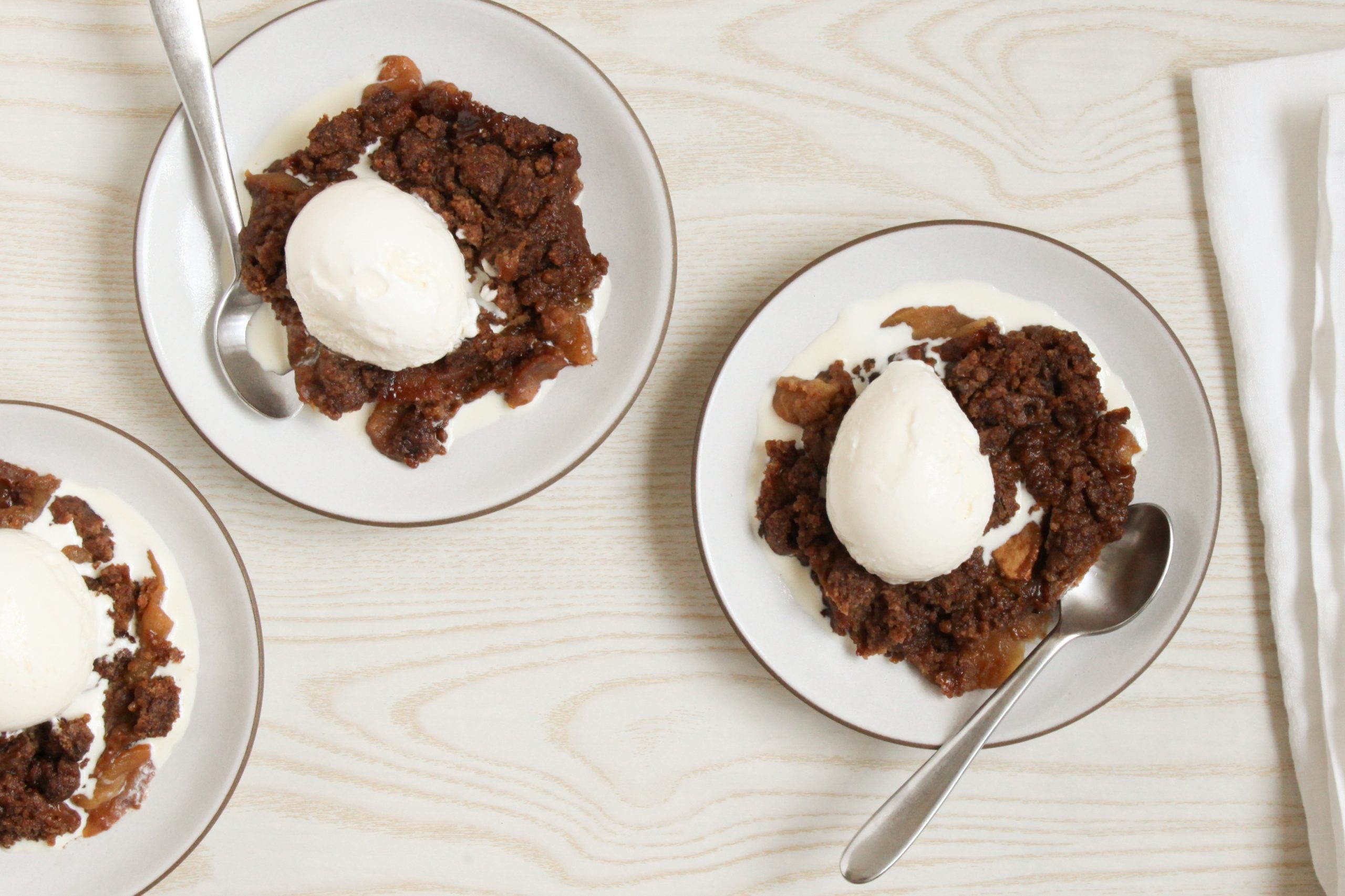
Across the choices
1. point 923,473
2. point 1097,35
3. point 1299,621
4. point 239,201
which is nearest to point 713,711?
point 923,473

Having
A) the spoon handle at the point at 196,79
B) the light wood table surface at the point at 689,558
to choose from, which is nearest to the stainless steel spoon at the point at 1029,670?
the light wood table surface at the point at 689,558

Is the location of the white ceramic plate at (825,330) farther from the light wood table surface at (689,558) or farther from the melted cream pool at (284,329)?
the melted cream pool at (284,329)

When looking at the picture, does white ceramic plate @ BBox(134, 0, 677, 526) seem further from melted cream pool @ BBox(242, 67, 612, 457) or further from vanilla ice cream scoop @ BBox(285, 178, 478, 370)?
vanilla ice cream scoop @ BBox(285, 178, 478, 370)

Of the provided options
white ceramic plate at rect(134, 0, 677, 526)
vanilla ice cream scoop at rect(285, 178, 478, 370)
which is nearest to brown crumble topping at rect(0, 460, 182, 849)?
white ceramic plate at rect(134, 0, 677, 526)

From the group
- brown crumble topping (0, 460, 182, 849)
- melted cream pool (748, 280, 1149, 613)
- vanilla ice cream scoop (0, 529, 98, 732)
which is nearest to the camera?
vanilla ice cream scoop (0, 529, 98, 732)

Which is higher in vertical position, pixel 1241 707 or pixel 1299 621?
pixel 1299 621

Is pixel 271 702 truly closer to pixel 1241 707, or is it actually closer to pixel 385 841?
pixel 385 841
